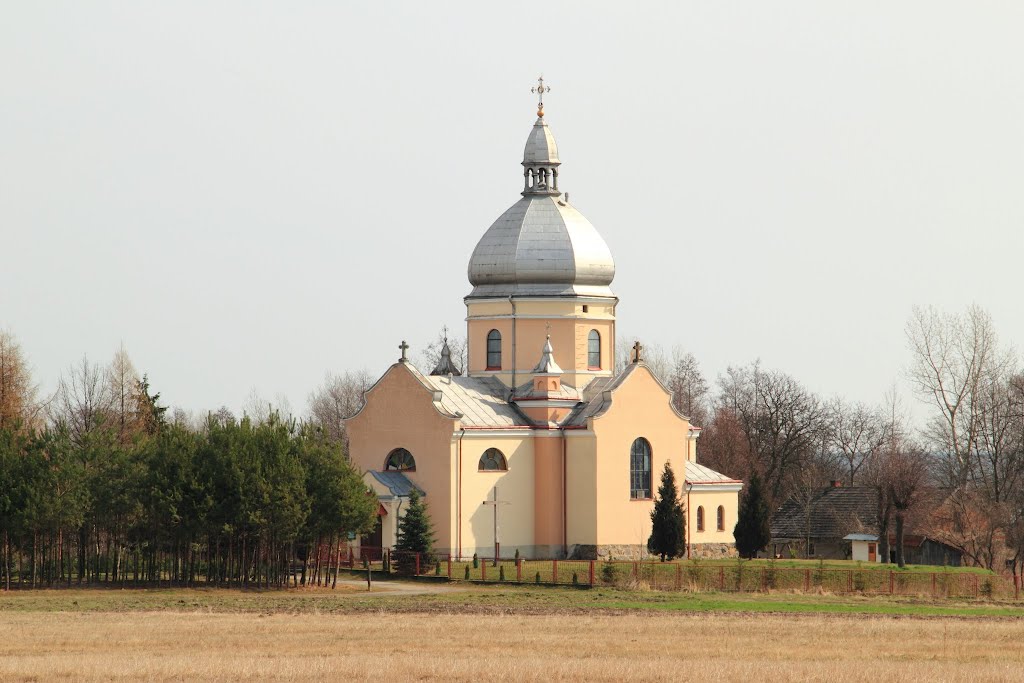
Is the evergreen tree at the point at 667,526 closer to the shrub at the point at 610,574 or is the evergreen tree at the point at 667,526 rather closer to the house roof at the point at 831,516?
the shrub at the point at 610,574

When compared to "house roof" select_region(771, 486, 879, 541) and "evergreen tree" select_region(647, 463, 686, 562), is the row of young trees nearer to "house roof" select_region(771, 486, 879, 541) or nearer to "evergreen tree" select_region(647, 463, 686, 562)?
"evergreen tree" select_region(647, 463, 686, 562)

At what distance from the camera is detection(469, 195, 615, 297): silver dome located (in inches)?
2272

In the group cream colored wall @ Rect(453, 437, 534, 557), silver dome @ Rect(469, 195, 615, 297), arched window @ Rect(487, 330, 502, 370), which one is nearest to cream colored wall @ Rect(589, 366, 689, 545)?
cream colored wall @ Rect(453, 437, 534, 557)

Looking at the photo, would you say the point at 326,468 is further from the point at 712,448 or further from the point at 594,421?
the point at 712,448

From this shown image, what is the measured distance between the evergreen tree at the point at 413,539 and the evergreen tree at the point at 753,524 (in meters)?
11.4

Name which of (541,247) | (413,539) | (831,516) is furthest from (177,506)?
(831,516)

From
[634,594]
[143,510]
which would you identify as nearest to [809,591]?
[634,594]

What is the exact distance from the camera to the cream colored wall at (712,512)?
192 ft

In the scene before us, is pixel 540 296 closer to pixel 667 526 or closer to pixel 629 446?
pixel 629 446

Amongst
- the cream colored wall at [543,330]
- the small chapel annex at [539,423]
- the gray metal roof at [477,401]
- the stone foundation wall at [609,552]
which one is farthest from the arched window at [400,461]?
the stone foundation wall at [609,552]

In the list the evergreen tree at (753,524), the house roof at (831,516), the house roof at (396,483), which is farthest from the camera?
the house roof at (831,516)

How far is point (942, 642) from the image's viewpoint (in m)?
33.6

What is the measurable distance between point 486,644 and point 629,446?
79.4 feet

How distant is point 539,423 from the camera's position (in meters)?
56.3
